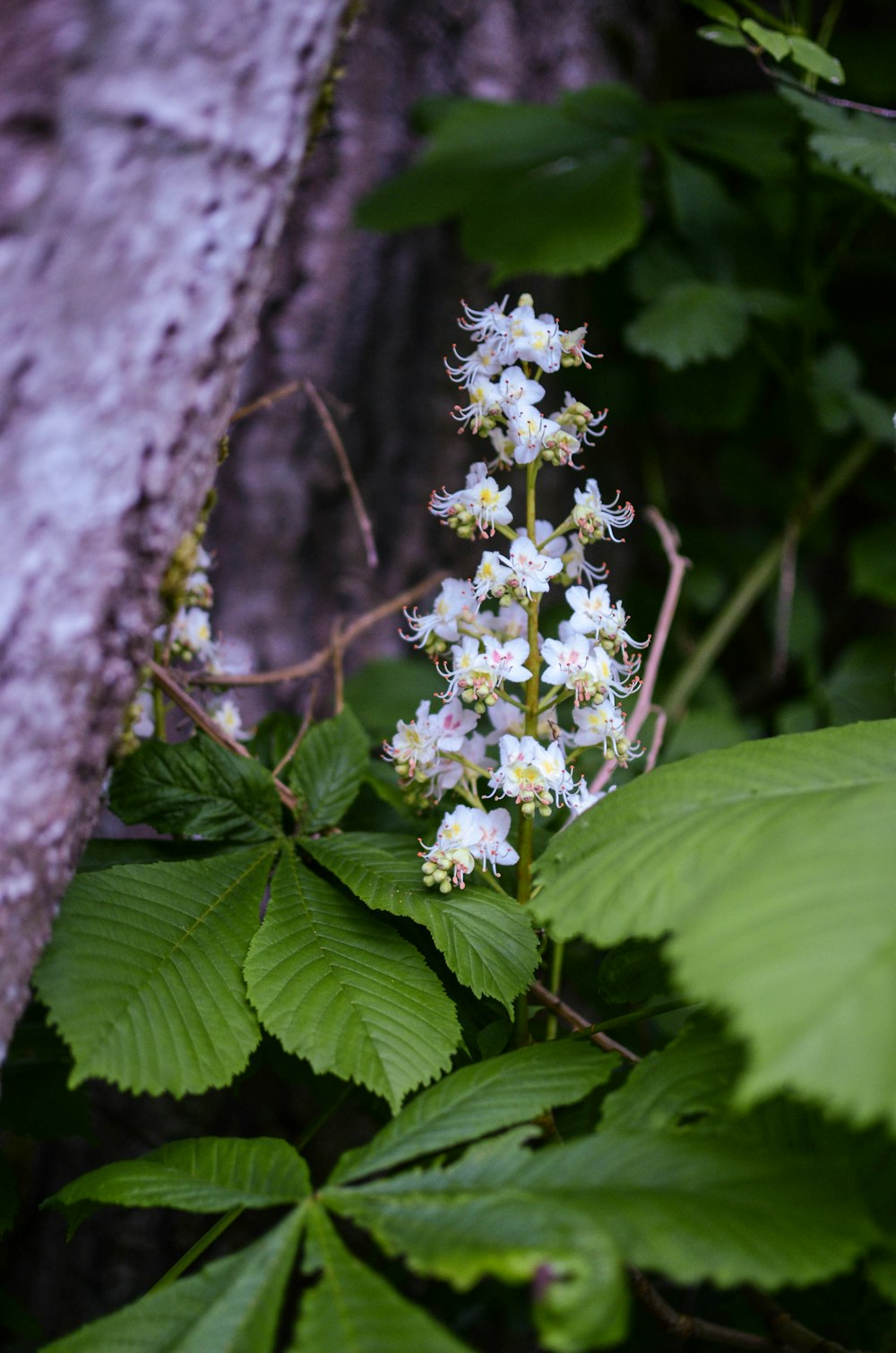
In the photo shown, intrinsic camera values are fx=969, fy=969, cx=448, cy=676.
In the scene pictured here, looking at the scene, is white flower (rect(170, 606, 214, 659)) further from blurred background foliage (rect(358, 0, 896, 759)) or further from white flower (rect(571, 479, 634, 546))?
blurred background foliage (rect(358, 0, 896, 759))

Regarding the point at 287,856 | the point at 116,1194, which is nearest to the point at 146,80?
the point at 287,856

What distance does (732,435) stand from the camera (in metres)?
2.70

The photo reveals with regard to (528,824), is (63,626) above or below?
above

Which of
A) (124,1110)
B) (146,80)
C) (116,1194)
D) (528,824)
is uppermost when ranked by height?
(146,80)

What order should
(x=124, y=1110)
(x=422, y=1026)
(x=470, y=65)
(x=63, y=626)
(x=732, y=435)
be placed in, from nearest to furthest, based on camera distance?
(x=63, y=626), (x=422, y=1026), (x=124, y=1110), (x=470, y=65), (x=732, y=435)

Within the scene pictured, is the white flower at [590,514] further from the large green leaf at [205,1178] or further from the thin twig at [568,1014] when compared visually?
the large green leaf at [205,1178]

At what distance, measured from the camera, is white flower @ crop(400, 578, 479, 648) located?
1.09m

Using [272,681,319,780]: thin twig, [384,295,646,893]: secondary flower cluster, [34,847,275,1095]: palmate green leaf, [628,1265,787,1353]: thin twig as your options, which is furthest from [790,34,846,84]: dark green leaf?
[628,1265,787,1353]: thin twig

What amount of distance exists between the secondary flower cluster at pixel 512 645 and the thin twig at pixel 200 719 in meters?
0.17

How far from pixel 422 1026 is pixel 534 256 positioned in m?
1.43

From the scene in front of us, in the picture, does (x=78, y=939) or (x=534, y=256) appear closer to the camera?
(x=78, y=939)

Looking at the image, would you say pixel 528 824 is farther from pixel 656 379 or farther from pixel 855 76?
pixel 855 76

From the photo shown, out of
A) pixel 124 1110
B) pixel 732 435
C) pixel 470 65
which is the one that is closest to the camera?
pixel 124 1110

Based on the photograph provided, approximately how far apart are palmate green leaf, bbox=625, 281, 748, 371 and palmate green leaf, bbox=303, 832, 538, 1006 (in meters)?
1.25
